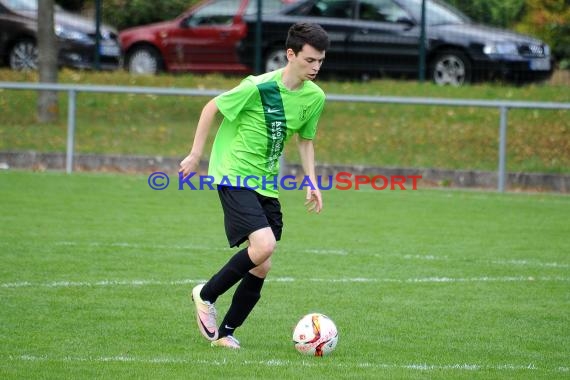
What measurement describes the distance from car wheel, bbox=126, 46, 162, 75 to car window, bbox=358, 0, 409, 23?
13.2ft

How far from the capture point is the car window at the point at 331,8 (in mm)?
20375

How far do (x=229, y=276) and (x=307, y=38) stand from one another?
4.60 ft

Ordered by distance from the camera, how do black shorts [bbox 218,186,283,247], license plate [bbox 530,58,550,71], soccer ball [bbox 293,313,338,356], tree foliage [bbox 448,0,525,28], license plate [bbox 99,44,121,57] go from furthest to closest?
license plate [bbox 99,44,121,57] → tree foliage [bbox 448,0,525,28] → license plate [bbox 530,58,550,71] → black shorts [bbox 218,186,283,247] → soccer ball [bbox 293,313,338,356]

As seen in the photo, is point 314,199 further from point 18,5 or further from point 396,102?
point 18,5

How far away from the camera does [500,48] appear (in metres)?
19.8

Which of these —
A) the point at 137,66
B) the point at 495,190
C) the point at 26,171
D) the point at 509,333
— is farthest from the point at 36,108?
the point at 509,333

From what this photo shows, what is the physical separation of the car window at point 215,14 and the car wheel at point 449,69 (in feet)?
12.4

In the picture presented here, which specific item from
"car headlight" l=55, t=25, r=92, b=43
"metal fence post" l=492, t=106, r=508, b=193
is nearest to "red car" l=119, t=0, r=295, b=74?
"car headlight" l=55, t=25, r=92, b=43

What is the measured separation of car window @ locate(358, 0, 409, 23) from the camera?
66.2ft

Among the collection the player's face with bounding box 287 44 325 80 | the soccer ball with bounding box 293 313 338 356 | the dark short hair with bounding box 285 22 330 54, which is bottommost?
the soccer ball with bounding box 293 313 338 356

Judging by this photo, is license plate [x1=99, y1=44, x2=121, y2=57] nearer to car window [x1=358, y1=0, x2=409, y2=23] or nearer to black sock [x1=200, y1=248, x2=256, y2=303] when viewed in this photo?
car window [x1=358, y1=0, x2=409, y2=23]

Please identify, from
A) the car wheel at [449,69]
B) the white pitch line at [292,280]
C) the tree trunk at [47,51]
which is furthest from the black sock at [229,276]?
the car wheel at [449,69]

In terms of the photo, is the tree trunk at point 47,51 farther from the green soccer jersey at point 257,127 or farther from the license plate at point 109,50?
the green soccer jersey at point 257,127

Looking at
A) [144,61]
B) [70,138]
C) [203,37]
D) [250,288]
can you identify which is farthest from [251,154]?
[144,61]
